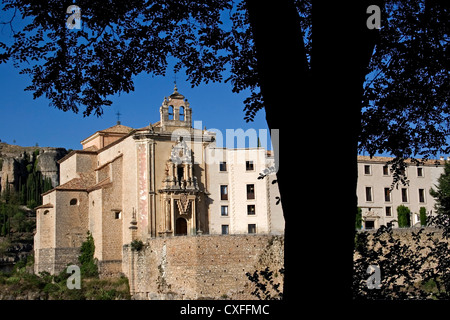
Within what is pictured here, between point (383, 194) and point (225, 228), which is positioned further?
point (383, 194)

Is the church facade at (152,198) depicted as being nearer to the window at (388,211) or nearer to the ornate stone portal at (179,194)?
the ornate stone portal at (179,194)

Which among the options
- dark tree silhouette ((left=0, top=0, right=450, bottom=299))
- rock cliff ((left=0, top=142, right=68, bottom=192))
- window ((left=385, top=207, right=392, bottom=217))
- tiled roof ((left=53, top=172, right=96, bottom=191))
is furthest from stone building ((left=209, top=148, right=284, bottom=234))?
rock cliff ((left=0, top=142, right=68, bottom=192))

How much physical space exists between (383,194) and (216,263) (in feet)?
56.1

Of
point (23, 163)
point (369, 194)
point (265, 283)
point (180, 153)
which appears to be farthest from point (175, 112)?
point (23, 163)

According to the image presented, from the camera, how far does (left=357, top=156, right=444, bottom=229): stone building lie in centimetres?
4341

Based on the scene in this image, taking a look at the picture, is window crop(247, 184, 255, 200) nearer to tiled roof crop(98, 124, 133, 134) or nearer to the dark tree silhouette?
tiled roof crop(98, 124, 133, 134)

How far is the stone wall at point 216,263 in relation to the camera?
105 ft

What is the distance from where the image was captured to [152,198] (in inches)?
1496

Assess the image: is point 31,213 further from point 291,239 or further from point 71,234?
point 291,239

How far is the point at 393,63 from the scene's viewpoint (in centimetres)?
779

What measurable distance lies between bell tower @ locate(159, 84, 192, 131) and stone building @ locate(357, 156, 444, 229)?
13504 millimetres

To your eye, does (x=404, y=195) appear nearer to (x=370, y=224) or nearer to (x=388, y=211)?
(x=388, y=211)

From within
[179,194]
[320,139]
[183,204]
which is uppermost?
[179,194]
